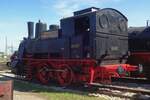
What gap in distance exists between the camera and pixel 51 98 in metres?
11.0

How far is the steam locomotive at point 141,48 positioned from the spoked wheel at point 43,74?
3955 mm

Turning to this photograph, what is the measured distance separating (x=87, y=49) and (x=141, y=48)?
3.83 metres

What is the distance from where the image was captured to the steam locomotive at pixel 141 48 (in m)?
14.9

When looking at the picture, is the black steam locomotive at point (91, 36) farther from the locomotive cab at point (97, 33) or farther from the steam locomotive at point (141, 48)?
the steam locomotive at point (141, 48)

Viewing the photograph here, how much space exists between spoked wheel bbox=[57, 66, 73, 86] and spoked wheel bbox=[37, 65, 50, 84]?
1.16 m

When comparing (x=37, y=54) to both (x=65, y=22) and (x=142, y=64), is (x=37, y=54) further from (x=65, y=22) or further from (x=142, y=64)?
(x=142, y=64)

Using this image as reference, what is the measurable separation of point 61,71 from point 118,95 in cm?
368

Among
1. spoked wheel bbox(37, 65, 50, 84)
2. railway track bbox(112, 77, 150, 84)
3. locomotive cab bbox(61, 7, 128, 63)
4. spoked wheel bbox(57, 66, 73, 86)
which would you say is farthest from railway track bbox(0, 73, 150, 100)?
railway track bbox(112, 77, 150, 84)

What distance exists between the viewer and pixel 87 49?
1284 centimetres

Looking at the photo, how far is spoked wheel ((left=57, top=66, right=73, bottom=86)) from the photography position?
45.0 feet

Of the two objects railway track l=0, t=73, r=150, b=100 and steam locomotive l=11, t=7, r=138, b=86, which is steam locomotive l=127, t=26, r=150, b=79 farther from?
railway track l=0, t=73, r=150, b=100

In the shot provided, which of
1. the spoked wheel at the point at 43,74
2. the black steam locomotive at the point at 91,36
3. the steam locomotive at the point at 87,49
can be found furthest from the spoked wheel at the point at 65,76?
the spoked wheel at the point at 43,74

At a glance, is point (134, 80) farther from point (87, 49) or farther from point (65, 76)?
point (87, 49)

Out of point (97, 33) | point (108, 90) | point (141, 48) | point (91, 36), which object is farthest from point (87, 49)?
point (141, 48)
